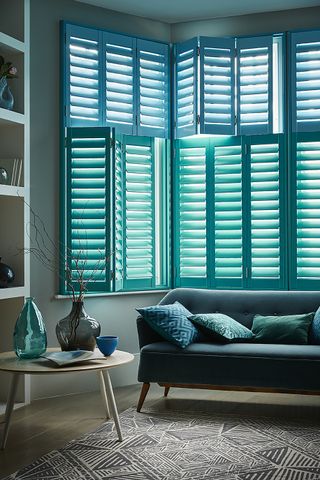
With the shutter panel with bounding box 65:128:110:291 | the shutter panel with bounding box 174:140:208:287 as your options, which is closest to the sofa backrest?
the shutter panel with bounding box 174:140:208:287

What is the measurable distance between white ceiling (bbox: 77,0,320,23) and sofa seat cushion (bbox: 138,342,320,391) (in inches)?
105

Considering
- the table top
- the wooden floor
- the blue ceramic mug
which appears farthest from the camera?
the blue ceramic mug

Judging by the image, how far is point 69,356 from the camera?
12.3ft

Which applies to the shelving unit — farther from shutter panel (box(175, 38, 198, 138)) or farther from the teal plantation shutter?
shutter panel (box(175, 38, 198, 138))

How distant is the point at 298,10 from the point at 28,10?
2.15 meters

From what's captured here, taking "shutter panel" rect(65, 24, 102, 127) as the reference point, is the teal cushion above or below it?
below

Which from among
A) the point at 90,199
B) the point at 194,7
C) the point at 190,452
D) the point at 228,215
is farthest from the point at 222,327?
the point at 194,7

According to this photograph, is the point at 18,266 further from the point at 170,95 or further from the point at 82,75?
the point at 170,95

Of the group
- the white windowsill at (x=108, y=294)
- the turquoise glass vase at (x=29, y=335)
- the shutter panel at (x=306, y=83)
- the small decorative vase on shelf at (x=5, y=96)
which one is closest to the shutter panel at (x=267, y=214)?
the shutter panel at (x=306, y=83)

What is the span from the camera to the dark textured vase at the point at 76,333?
13.3ft

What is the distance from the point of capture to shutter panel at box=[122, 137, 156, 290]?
17.4ft

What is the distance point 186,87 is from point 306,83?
97 cm

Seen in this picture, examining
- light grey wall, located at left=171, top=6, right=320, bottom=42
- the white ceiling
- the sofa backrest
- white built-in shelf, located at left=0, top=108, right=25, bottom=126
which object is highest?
the white ceiling

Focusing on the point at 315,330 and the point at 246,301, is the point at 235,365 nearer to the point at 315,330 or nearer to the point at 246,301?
the point at 315,330
